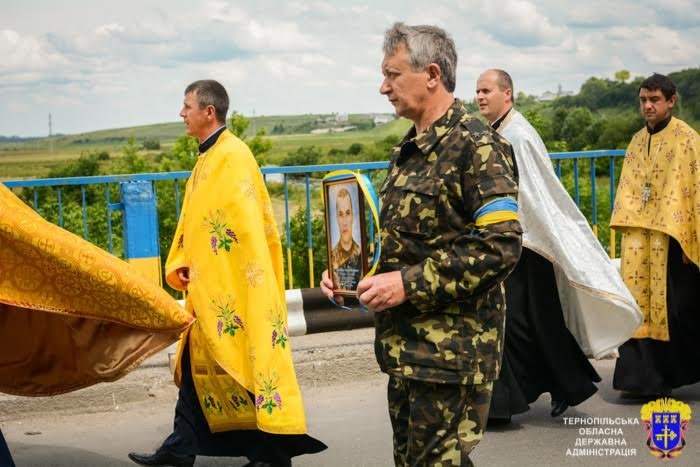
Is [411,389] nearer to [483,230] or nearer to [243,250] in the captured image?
[483,230]

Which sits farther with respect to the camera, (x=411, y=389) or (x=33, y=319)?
(x=33, y=319)

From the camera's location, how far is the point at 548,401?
6645 mm

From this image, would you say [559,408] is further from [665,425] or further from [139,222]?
[139,222]

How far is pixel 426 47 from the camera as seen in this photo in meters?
3.15

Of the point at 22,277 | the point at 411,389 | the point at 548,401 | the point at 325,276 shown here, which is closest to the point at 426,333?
the point at 411,389

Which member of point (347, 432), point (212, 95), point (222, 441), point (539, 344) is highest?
point (212, 95)

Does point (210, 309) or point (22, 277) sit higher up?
point (22, 277)

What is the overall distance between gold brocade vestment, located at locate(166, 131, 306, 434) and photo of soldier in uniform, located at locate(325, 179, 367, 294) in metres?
1.93

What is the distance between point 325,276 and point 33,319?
5.39 ft

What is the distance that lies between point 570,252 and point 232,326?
209cm

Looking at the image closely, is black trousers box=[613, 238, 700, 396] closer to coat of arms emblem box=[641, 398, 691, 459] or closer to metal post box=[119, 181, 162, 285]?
coat of arms emblem box=[641, 398, 691, 459]

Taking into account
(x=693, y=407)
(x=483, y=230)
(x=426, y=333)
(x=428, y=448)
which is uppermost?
(x=483, y=230)

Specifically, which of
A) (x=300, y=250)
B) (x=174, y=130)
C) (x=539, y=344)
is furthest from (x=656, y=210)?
(x=174, y=130)

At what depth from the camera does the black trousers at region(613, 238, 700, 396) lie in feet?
21.3
